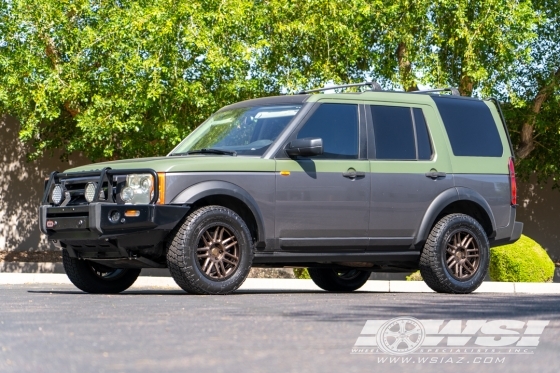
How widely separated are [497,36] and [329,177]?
1111cm

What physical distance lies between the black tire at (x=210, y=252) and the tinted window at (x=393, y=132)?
198 centimetres

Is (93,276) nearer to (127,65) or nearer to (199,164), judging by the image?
(199,164)

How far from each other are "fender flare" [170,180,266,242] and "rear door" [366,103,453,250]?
52.7 inches

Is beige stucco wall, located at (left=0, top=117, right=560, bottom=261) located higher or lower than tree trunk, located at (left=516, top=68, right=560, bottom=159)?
lower

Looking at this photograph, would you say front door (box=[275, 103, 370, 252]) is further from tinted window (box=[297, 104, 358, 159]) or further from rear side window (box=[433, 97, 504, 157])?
rear side window (box=[433, 97, 504, 157])

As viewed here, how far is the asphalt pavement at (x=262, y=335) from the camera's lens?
5.77 m

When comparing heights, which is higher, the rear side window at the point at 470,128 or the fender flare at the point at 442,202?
the rear side window at the point at 470,128

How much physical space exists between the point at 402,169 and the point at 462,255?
1.20 metres

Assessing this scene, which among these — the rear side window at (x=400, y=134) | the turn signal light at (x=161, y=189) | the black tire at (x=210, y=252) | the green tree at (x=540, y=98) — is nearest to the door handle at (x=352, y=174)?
the rear side window at (x=400, y=134)

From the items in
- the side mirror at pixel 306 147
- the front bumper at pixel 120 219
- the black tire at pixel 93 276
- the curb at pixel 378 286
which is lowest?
the curb at pixel 378 286

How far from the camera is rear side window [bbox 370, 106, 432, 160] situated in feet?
39.8

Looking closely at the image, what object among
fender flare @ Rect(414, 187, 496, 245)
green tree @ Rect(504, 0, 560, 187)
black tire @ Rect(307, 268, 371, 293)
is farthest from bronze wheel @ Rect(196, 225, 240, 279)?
green tree @ Rect(504, 0, 560, 187)

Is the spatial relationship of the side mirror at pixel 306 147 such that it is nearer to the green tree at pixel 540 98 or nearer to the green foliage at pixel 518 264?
the green foliage at pixel 518 264

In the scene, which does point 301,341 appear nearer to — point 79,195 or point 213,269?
point 213,269
